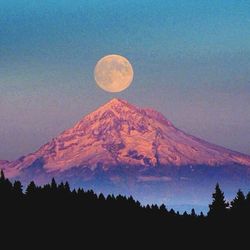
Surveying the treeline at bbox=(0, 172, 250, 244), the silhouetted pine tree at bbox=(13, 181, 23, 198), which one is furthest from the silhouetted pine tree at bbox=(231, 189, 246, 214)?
the silhouetted pine tree at bbox=(13, 181, 23, 198)

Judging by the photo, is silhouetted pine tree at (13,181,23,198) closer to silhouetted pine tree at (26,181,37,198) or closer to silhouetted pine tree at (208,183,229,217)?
silhouetted pine tree at (26,181,37,198)

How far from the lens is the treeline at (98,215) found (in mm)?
71562

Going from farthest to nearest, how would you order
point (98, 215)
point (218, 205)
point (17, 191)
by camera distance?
1. point (98, 215)
2. point (17, 191)
3. point (218, 205)

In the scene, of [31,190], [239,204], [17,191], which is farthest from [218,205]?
[17,191]

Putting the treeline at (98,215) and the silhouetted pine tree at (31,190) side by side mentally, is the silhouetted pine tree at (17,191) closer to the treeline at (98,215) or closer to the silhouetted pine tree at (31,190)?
the treeline at (98,215)

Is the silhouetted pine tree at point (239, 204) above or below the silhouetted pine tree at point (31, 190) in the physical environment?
below

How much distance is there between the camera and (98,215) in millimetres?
81250

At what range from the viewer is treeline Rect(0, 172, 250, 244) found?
235 ft

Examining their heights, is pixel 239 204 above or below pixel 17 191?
below

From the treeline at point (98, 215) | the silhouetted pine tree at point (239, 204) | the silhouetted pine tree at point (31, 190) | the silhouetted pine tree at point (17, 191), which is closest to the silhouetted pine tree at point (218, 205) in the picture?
the treeline at point (98, 215)

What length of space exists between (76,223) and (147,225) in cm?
1198

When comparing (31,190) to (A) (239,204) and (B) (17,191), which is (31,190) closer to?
Answer: (B) (17,191)

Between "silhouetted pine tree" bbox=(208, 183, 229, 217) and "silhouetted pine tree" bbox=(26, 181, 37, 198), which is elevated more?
"silhouetted pine tree" bbox=(26, 181, 37, 198)

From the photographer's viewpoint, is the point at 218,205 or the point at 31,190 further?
the point at 31,190
